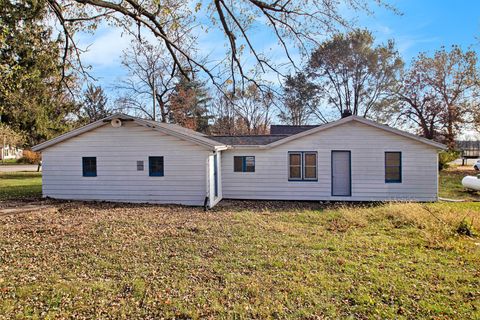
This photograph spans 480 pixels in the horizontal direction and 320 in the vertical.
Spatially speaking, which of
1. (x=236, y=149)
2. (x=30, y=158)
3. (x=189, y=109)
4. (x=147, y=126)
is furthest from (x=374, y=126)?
(x=30, y=158)

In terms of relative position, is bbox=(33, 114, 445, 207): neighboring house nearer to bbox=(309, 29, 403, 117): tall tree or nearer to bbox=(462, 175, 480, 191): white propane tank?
bbox=(462, 175, 480, 191): white propane tank

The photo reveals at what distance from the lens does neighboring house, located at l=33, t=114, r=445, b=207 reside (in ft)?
40.2

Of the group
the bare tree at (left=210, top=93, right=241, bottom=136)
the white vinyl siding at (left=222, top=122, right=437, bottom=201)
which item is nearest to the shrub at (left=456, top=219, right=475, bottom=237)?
the white vinyl siding at (left=222, top=122, right=437, bottom=201)

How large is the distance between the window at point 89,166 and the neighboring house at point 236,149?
41mm

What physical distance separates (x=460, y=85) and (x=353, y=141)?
20.0m

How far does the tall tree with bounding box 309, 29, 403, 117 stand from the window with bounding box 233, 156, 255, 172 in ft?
51.2

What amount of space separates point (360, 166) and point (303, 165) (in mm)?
2320

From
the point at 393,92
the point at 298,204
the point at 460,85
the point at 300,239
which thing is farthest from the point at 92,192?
the point at 460,85

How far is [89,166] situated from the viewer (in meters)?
12.8

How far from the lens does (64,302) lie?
4.12 meters

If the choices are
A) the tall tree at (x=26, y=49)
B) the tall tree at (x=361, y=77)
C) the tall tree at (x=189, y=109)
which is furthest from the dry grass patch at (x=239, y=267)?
the tall tree at (x=361, y=77)

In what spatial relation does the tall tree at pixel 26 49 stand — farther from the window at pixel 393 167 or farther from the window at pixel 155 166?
the window at pixel 393 167

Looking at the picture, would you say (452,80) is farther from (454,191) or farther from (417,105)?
(454,191)

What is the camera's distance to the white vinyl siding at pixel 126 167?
12.1m
